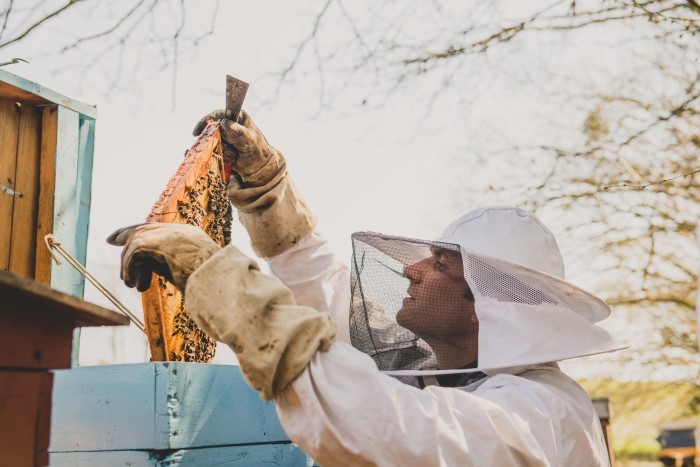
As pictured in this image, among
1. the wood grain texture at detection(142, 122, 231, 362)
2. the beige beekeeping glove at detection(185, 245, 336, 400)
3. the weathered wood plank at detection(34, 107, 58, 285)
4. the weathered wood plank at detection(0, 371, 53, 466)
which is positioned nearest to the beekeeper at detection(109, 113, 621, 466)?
the beige beekeeping glove at detection(185, 245, 336, 400)

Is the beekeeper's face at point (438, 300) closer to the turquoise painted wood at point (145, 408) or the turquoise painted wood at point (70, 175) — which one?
the turquoise painted wood at point (145, 408)

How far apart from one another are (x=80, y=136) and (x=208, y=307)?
137 centimetres

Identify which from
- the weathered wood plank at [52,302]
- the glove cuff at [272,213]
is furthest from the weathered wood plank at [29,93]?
the weathered wood plank at [52,302]

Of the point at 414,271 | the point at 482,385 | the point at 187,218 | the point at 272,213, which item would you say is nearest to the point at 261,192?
the point at 272,213

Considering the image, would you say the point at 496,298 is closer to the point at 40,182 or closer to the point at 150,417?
the point at 150,417

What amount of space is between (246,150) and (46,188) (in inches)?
26.7

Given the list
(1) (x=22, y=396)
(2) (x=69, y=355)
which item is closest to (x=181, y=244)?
(2) (x=69, y=355)

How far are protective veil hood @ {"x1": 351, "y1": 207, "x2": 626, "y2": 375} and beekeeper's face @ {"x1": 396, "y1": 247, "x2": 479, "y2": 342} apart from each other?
1.2 inches

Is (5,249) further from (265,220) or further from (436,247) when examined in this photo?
(436,247)

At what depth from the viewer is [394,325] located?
2273 millimetres

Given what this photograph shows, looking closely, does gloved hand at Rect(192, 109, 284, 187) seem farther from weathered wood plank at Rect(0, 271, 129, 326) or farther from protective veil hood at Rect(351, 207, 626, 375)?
weathered wood plank at Rect(0, 271, 129, 326)

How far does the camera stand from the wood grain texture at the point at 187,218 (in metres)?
1.80

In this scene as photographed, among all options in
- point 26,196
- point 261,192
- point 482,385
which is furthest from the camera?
point 261,192

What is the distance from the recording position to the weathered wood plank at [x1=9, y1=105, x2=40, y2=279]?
2.18m
